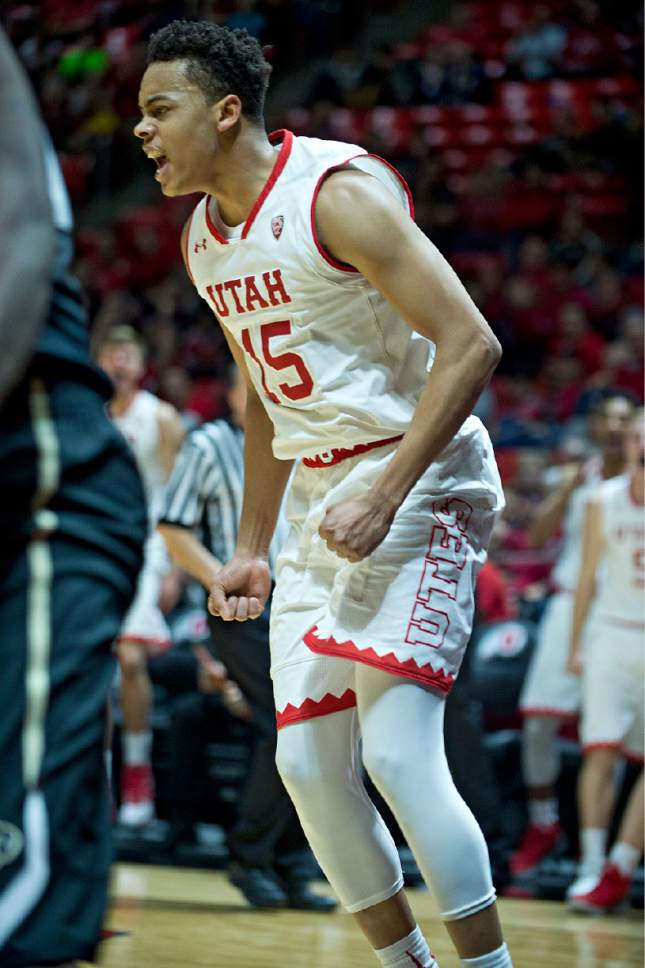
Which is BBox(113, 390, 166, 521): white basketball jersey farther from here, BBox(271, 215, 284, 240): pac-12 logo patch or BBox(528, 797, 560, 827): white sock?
BBox(271, 215, 284, 240): pac-12 logo patch

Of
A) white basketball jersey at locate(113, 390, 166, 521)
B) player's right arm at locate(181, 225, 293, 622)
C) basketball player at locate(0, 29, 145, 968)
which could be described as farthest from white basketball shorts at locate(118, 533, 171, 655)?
basketball player at locate(0, 29, 145, 968)

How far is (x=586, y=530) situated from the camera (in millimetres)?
6492

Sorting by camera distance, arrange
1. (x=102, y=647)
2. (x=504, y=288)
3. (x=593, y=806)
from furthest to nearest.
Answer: (x=504, y=288), (x=593, y=806), (x=102, y=647)

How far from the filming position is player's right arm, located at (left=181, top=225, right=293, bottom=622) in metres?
3.05

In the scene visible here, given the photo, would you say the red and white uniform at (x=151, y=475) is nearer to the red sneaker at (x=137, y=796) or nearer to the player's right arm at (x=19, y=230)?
the red sneaker at (x=137, y=796)

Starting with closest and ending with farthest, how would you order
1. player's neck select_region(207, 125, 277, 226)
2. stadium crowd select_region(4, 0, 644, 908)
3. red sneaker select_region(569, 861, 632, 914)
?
1. player's neck select_region(207, 125, 277, 226)
2. red sneaker select_region(569, 861, 632, 914)
3. stadium crowd select_region(4, 0, 644, 908)

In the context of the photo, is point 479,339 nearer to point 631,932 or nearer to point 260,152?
point 260,152

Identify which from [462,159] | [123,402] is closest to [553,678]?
[123,402]

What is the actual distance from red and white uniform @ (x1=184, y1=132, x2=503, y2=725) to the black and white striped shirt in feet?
8.40

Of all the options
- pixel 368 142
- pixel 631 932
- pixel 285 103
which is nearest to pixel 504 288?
pixel 368 142

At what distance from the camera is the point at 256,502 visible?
3.17 metres

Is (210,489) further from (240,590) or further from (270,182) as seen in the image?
(270,182)

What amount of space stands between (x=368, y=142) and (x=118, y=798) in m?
7.13

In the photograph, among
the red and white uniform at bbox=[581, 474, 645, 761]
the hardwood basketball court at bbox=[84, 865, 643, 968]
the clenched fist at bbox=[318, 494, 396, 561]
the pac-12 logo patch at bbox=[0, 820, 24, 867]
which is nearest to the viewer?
the pac-12 logo patch at bbox=[0, 820, 24, 867]
